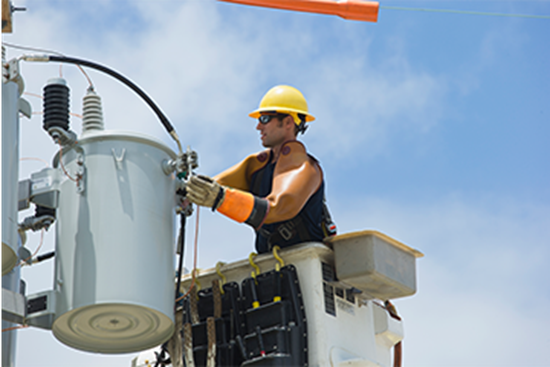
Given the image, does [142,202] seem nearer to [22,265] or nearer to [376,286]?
[22,265]

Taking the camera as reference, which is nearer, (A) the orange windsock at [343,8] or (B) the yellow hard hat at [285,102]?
(A) the orange windsock at [343,8]

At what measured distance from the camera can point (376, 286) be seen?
9.78 meters

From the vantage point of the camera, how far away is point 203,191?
360 inches

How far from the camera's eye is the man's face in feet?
34.5

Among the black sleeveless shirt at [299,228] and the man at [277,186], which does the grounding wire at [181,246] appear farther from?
the black sleeveless shirt at [299,228]

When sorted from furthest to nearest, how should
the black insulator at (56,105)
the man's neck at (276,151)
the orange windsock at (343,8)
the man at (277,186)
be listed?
the man's neck at (276,151) < the man at (277,186) < the orange windsock at (343,8) < the black insulator at (56,105)

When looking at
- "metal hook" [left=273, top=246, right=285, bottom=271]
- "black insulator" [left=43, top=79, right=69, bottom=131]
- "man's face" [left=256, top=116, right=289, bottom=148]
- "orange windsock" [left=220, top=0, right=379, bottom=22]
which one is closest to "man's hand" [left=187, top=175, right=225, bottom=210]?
"metal hook" [left=273, top=246, right=285, bottom=271]

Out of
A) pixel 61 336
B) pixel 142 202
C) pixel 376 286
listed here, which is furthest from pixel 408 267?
pixel 61 336

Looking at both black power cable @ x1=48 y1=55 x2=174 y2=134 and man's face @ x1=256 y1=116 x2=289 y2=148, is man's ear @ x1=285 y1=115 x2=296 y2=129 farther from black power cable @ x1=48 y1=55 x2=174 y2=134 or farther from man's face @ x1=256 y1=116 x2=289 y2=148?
black power cable @ x1=48 y1=55 x2=174 y2=134

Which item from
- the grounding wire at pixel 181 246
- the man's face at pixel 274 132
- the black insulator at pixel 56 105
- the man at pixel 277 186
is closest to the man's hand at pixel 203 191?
the man at pixel 277 186

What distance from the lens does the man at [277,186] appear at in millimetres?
9312

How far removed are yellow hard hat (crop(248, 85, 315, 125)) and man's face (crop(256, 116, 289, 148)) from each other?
0.39 feet

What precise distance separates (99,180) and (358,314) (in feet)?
9.86

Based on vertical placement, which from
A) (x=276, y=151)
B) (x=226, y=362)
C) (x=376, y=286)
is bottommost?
(x=226, y=362)
